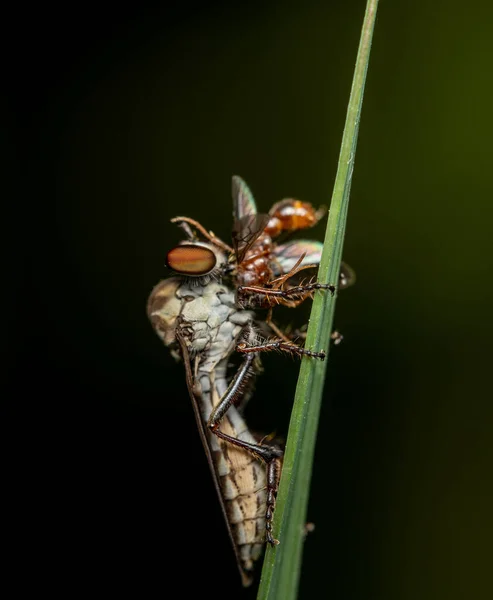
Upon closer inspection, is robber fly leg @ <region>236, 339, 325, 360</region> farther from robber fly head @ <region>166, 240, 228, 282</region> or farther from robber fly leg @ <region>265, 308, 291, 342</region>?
robber fly head @ <region>166, 240, 228, 282</region>

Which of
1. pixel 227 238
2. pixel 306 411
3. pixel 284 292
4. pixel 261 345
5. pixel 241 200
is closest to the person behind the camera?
pixel 306 411

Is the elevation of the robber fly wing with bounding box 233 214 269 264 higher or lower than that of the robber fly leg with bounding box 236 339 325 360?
higher

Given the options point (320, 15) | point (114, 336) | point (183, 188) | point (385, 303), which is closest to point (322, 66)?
point (320, 15)

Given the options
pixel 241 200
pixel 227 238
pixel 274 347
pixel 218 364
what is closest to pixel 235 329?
pixel 218 364

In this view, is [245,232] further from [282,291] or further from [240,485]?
[240,485]

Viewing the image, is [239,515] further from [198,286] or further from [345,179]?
[345,179]

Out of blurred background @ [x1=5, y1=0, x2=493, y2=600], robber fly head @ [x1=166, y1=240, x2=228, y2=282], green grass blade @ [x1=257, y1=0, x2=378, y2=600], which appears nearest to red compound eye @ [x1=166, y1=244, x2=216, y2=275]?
robber fly head @ [x1=166, y1=240, x2=228, y2=282]
